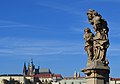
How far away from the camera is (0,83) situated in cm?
17325

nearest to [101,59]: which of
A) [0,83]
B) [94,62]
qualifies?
[94,62]

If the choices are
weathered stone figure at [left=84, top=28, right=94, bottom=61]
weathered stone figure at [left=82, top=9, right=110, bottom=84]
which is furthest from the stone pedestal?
weathered stone figure at [left=84, top=28, right=94, bottom=61]

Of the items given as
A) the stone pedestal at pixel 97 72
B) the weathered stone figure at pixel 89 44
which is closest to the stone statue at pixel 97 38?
the weathered stone figure at pixel 89 44

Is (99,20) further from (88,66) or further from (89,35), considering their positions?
(88,66)

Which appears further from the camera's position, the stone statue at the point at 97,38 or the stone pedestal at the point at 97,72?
the stone statue at the point at 97,38

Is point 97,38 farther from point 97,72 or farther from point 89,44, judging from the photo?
point 97,72

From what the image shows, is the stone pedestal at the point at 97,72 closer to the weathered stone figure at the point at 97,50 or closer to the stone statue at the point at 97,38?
the weathered stone figure at the point at 97,50

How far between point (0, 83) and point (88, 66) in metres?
164

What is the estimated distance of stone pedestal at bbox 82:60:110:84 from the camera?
11.3 m

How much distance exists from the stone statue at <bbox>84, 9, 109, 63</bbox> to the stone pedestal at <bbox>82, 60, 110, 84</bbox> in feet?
0.67

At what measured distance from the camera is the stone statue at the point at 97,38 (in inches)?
456

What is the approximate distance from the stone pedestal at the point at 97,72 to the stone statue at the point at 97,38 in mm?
203

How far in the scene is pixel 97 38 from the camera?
1168 centimetres

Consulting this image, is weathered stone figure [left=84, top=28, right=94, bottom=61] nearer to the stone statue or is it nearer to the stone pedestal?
the stone statue
